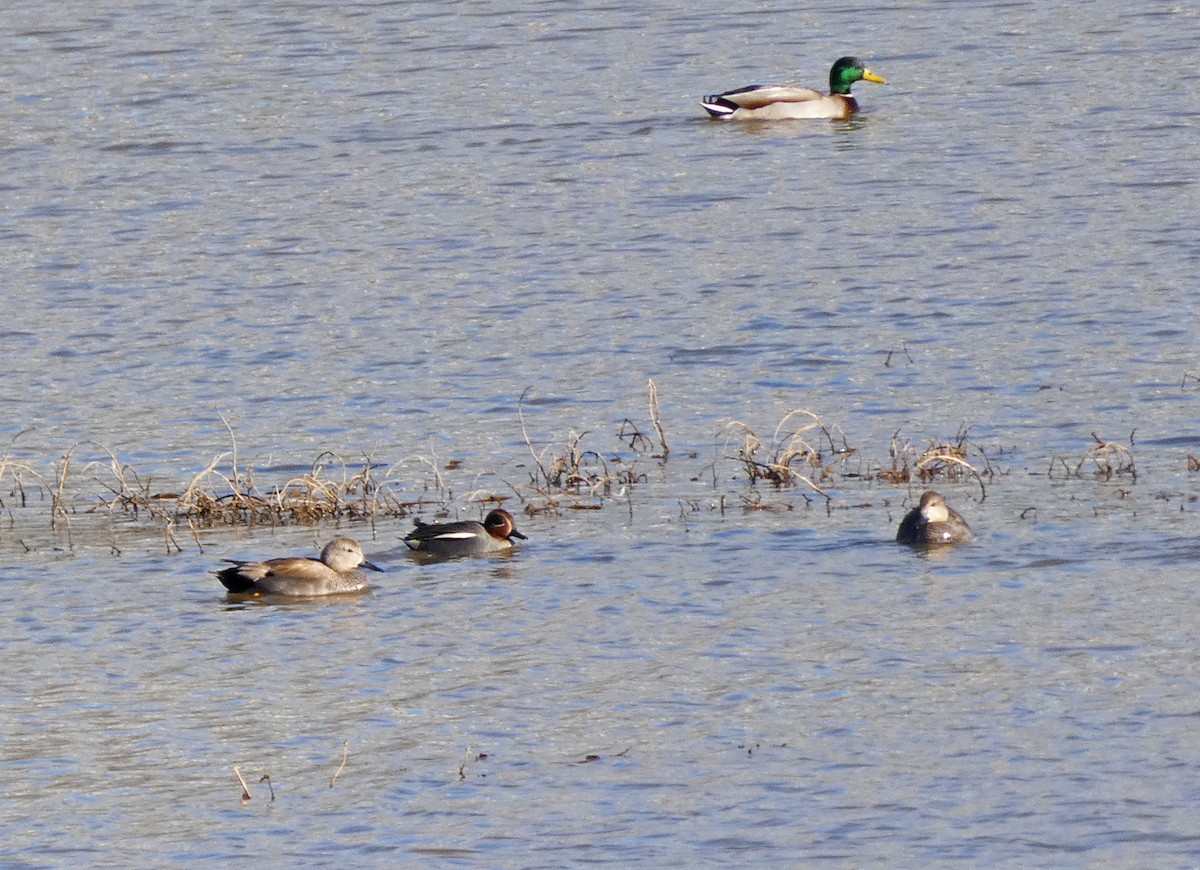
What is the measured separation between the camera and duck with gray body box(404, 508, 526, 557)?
13.4m

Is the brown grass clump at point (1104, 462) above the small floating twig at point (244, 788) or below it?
above

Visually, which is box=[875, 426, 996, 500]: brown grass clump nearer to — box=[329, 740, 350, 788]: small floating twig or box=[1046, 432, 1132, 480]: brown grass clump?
box=[1046, 432, 1132, 480]: brown grass clump

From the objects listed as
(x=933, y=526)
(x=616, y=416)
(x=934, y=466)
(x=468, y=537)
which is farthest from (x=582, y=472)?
(x=933, y=526)

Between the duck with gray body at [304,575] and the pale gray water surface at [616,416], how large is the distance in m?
0.20

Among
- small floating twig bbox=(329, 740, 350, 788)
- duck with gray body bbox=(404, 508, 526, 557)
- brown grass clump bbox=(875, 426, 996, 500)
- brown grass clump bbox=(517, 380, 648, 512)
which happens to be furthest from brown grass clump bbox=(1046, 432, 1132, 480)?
small floating twig bbox=(329, 740, 350, 788)

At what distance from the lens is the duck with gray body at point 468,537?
1341cm

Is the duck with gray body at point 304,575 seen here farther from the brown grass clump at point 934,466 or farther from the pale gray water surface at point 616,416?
the brown grass clump at point 934,466

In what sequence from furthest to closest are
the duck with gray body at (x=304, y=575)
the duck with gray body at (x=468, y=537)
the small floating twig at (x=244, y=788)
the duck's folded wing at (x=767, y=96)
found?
1. the duck's folded wing at (x=767, y=96)
2. the duck with gray body at (x=468, y=537)
3. the duck with gray body at (x=304, y=575)
4. the small floating twig at (x=244, y=788)

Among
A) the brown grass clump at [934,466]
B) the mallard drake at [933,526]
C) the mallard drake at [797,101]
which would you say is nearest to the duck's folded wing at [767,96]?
the mallard drake at [797,101]

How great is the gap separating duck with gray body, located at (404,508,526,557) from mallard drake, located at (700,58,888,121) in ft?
57.8

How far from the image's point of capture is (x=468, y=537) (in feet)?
44.0

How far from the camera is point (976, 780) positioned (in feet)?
30.9

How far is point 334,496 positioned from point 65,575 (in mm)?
2022

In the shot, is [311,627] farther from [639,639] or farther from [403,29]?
[403,29]
